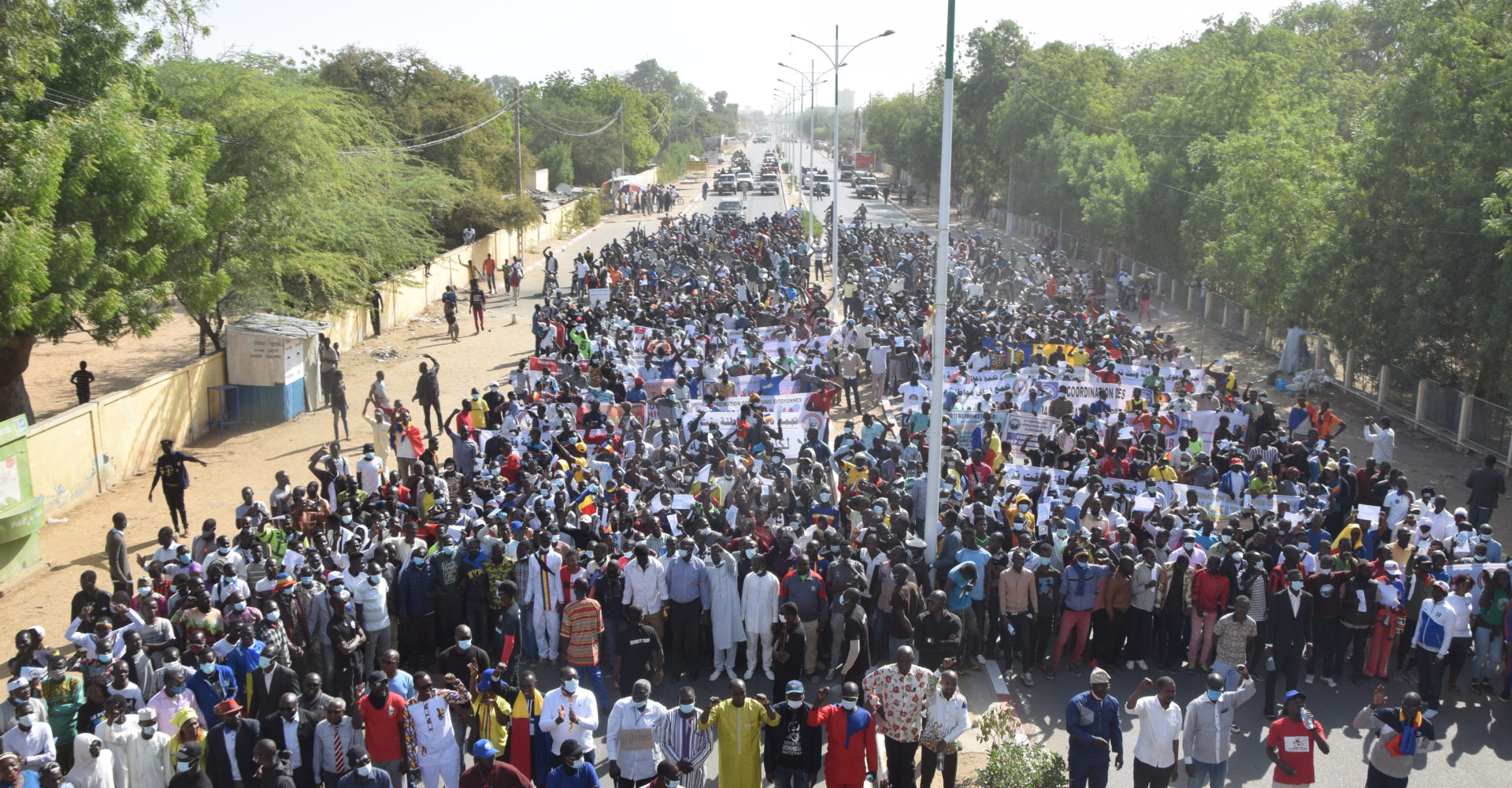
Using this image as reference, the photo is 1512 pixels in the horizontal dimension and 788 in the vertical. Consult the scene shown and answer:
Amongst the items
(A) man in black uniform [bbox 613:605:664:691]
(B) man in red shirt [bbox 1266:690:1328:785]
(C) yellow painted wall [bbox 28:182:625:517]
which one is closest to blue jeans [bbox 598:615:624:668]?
(A) man in black uniform [bbox 613:605:664:691]

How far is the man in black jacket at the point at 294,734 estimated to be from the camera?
8156 millimetres

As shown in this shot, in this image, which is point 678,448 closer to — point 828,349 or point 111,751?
point 828,349

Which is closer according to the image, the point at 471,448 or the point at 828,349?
the point at 471,448

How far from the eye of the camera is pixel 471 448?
15.6 m

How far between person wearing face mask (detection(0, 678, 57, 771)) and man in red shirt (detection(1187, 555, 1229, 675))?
939 cm

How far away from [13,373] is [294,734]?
13484 mm

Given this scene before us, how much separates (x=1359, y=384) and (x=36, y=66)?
24111 millimetres

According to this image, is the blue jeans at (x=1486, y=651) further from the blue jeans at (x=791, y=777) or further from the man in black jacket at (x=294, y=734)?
the man in black jacket at (x=294, y=734)

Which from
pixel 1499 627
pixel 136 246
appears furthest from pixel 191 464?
pixel 1499 627

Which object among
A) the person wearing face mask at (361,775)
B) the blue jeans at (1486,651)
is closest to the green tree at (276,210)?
the person wearing face mask at (361,775)

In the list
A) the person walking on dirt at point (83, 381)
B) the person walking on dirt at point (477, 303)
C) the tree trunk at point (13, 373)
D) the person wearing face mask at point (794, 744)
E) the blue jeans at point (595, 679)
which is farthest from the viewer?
the person walking on dirt at point (477, 303)

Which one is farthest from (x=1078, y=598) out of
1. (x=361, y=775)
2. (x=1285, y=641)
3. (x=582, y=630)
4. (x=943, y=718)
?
(x=361, y=775)

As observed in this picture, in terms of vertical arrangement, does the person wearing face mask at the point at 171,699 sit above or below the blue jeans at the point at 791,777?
above

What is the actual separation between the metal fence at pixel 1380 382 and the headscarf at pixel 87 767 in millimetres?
18900
